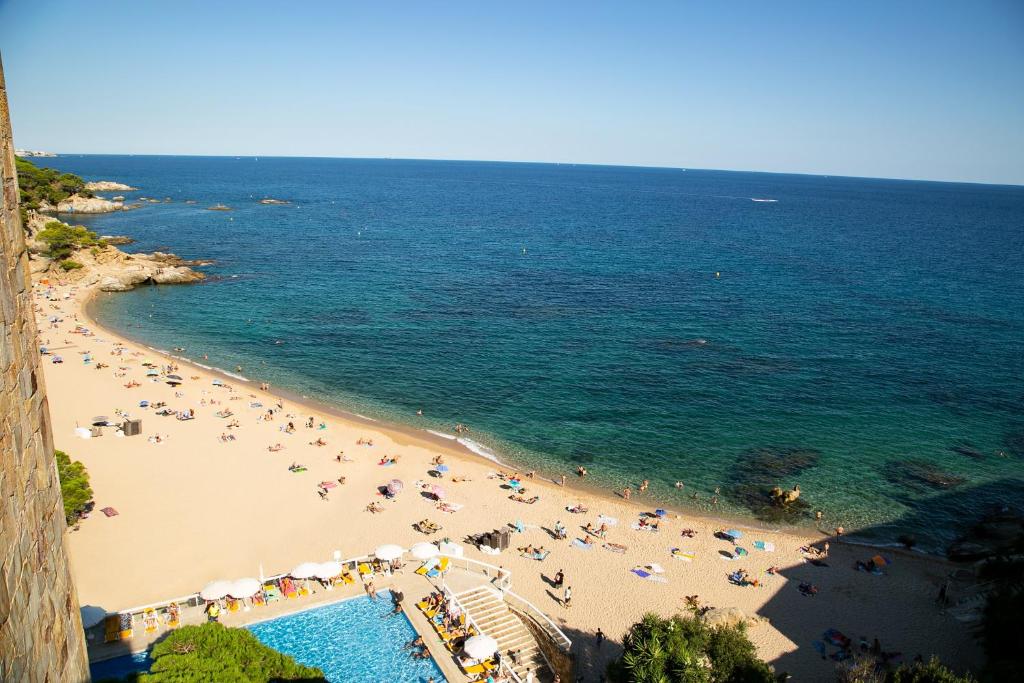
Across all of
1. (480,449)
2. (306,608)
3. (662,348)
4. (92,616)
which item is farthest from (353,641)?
(662,348)

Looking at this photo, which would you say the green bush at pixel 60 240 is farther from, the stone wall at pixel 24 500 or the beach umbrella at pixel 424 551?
the stone wall at pixel 24 500

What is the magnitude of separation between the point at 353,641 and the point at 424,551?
4879 millimetres

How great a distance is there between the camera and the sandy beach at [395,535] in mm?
25078

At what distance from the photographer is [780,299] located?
242 ft

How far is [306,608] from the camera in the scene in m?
A: 22.5

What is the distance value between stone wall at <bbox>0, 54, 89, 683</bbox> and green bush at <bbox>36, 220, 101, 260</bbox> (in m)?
84.5

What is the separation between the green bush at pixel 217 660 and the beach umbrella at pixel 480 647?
17.4ft

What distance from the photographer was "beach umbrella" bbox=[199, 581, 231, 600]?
71.1 feet

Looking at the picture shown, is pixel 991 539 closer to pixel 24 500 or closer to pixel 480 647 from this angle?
pixel 480 647

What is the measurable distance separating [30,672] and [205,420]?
39726 millimetres

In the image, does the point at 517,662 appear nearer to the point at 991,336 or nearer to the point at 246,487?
the point at 246,487

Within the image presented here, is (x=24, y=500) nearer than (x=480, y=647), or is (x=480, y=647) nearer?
(x=24, y=500)

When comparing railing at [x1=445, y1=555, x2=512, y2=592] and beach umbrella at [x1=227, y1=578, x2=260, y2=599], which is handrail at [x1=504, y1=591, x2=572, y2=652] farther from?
beach umbrella at [x1=227, y1=578, x2=260, y2=599]

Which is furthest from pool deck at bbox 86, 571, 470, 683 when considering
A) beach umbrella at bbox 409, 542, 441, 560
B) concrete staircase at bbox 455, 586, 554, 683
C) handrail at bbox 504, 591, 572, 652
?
handrail at bbox 504, 591, 572, 652
